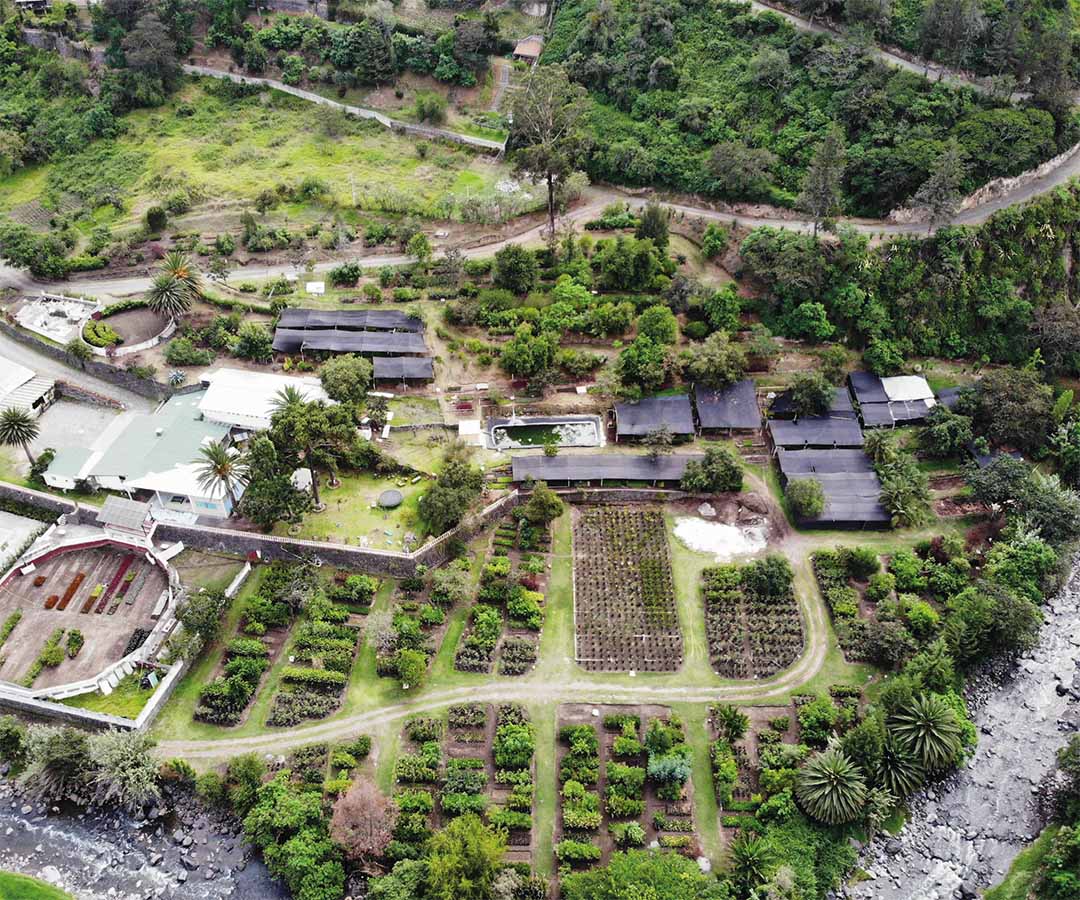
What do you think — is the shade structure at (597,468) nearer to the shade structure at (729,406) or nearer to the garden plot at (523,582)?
the garden plot at (523,582)

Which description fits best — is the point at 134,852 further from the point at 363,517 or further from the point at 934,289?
the point at 934,289

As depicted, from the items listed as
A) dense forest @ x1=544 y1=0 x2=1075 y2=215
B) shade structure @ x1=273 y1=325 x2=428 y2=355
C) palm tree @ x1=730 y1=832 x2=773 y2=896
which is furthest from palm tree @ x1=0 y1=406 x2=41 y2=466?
dense forest @ x1=544 y1=0 x2=1075 y2=215

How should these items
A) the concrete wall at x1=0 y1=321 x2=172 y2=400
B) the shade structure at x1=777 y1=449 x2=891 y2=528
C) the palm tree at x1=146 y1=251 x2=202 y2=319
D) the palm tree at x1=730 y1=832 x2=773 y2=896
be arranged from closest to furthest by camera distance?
the palm tree at x1=730 y1=832 x2=773 y2=896 < the shade structure at x1=777 y1=449 x2=891 y2=528 < the concrete wall at x1=0 y1=321 x2=172 y2=400 < the palm tree at x1=146 y1=251 x2=202 y2=319

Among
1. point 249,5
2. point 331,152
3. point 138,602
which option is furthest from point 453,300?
point 249,5

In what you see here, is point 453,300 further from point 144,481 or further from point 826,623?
point 826,623

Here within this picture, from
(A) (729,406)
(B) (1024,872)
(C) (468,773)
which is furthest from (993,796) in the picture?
(A) (729,406)

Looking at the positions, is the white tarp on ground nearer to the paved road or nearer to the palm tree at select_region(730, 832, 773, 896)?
the palm tree at select_region(730, 832, 773, 896)

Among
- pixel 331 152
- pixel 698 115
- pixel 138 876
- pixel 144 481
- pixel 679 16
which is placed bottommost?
pixel 138 876
